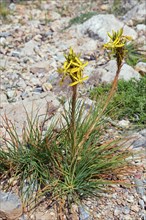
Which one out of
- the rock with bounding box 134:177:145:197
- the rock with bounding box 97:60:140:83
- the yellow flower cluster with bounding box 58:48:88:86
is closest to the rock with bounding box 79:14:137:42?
the rock with bounding box 97:60:140:83

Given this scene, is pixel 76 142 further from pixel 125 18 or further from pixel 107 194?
pixel 125 18

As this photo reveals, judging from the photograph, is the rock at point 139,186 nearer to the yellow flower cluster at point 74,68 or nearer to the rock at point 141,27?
the yellow flower cluster at point 74,68

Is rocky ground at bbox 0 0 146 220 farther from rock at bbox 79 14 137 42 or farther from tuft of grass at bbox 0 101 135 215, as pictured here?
tuft of grass at bbox 0 101 135 215

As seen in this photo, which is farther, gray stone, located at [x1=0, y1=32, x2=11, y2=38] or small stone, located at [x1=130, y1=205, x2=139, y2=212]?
gray stone, located at [x1=0, y1=32, x2=11, y2=38]

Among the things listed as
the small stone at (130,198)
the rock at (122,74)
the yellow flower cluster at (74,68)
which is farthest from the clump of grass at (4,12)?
the yellow flower cluster at (74,68)

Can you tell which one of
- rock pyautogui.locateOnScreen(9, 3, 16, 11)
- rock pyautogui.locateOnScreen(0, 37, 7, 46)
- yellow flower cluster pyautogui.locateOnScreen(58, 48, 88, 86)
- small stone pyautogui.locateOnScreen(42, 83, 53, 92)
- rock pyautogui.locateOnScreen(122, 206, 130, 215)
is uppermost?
yellow flower cluster pyautogui.locateOnScreen(58, 48, 88, 86)
